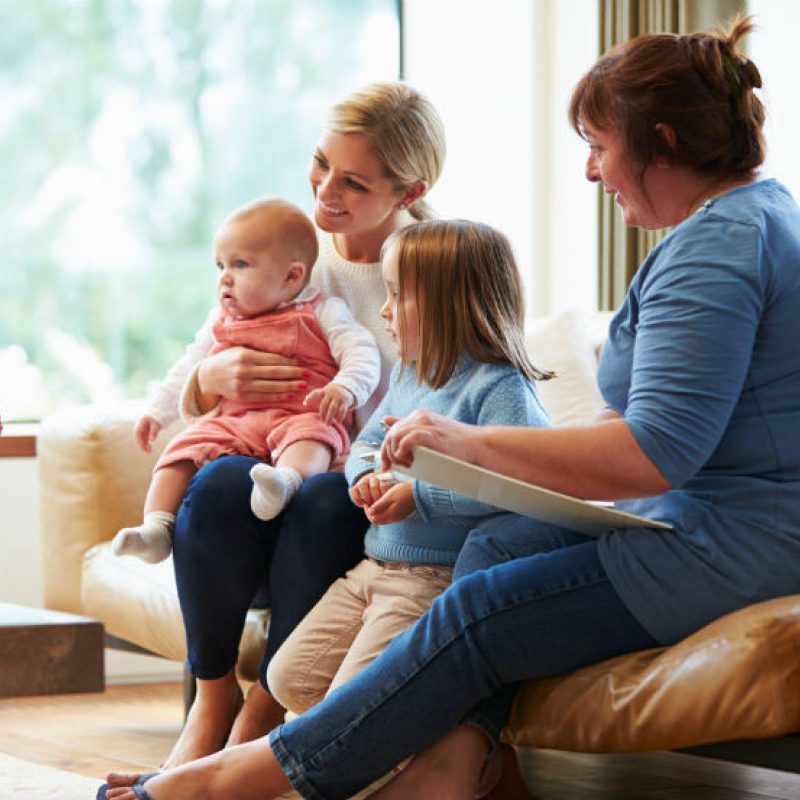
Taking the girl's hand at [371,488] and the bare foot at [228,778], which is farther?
the girl's hand at [371,488]

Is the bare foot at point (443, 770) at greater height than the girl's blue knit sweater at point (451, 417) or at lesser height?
lesser

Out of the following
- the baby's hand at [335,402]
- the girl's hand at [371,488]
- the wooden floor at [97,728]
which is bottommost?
the wooden floor at [97,728]

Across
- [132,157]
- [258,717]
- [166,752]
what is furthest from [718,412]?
[132,157]

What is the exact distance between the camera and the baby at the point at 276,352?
7.62 ft

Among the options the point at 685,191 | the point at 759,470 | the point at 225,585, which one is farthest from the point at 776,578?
the point at 225,585

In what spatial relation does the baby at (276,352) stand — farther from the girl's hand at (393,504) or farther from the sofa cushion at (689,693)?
the sofa cushion at (689,693)

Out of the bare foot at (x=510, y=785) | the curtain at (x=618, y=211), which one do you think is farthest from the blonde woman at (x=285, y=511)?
Result: the curtain at (x=618, y=211)

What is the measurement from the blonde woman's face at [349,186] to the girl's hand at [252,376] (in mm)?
254

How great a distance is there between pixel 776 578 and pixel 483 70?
2900mm

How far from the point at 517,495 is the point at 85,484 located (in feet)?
5.40

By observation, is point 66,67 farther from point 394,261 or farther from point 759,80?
point 759,80

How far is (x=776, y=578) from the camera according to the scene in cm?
162

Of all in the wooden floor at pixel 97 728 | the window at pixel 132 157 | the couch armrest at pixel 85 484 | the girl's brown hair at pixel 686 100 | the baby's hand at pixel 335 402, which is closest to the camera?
the girl's brown hair at pixel 686 100

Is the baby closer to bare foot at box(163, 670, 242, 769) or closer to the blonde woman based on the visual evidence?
the blonde woman
